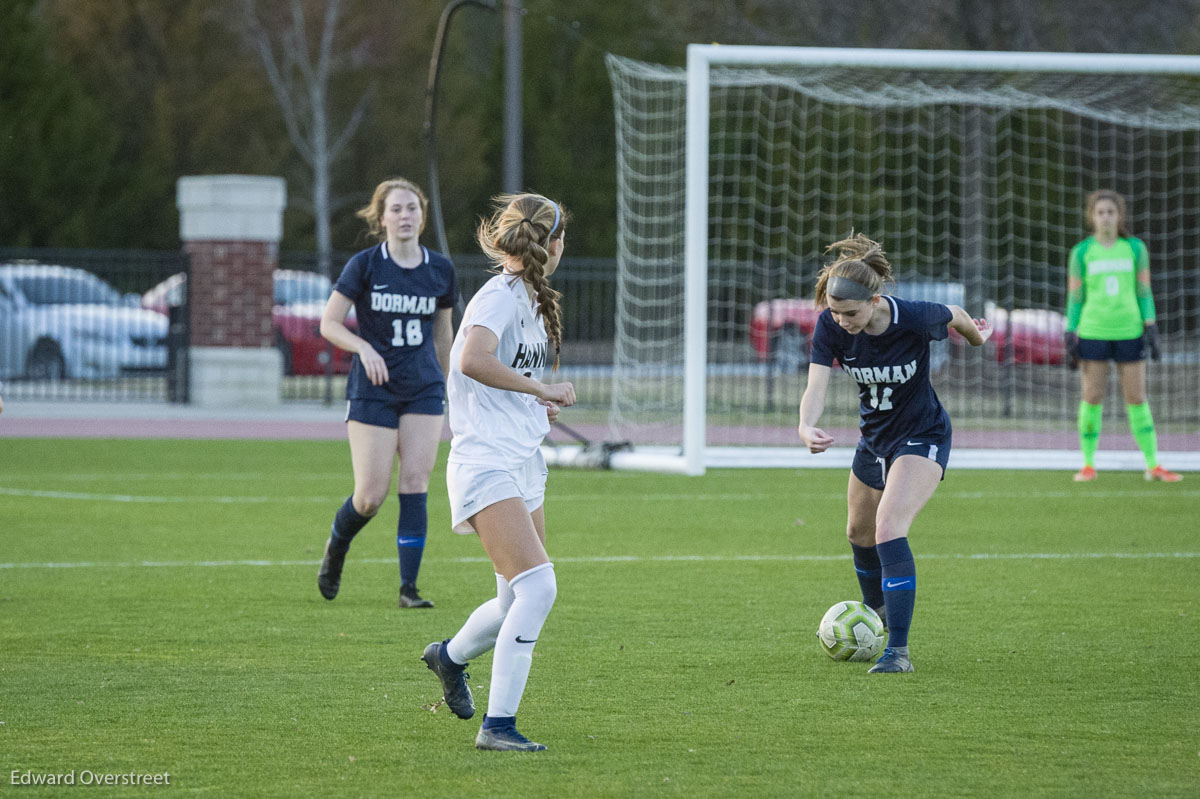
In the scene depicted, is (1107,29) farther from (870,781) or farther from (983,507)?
(870,781)

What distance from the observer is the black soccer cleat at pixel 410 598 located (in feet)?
24.3

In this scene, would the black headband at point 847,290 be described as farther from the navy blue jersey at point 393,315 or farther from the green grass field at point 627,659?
the navy blue jersey at point 393,315

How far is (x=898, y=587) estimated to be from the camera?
19.7ft

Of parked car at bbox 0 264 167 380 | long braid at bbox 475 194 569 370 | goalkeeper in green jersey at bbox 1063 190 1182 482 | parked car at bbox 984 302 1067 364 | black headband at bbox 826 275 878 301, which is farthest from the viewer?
parked car at bbox 0 264 167 380

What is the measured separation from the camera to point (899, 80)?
58.7 ft

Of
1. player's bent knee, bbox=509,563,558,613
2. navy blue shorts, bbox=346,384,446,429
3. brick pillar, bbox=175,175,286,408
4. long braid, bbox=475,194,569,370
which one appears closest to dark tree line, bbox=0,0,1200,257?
brick pillar, bbox=175,175,286,408

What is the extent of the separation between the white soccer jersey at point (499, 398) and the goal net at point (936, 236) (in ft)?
34.3

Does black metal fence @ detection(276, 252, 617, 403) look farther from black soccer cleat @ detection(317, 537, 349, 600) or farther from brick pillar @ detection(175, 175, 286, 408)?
black soccer cleat @ detection(317, 537, 349, 600)

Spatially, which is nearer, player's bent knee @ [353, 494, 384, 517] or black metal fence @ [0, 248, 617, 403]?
player's bent knee @ [353, 494, 384, 517]

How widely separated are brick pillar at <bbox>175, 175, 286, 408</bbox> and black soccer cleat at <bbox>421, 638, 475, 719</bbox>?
627 inches

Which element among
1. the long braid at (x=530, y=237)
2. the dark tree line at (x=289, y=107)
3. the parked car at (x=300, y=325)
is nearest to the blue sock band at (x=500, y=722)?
the long braid at (x=530, y=237)

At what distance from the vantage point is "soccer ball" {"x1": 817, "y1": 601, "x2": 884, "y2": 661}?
614 cm

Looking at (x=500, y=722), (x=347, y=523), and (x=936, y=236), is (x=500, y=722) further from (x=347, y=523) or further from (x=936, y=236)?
(x=936, y=236)

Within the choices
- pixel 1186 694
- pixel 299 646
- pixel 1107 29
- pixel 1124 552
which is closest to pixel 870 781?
pixel 1186 694
